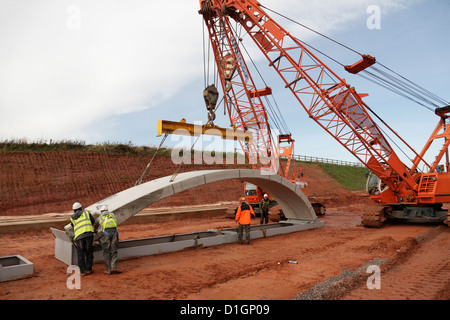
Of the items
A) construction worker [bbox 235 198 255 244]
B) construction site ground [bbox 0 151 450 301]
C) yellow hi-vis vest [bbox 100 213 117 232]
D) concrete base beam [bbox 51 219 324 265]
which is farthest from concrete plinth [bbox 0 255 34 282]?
construction worker [bbox 235 198 255 244]

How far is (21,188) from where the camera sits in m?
23.1

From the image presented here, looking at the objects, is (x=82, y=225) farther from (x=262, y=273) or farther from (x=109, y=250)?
(x=262, y=273)

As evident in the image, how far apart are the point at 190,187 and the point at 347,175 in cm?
4853

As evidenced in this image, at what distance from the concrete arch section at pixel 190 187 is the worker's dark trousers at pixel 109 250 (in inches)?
25.0

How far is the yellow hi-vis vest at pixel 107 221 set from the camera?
7100 millimetres

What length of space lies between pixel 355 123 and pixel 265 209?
6.41m

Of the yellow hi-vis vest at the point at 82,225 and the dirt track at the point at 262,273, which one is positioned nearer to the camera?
the dirt track at the point at 262,273

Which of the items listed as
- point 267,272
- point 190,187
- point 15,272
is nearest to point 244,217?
point 190,187

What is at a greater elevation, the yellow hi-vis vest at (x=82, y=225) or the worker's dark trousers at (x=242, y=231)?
the yellow hi-vis vest at (x=82, y=225)

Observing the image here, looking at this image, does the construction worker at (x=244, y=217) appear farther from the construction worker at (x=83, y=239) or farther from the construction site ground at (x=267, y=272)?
the construction worker at (x=83, y=239)

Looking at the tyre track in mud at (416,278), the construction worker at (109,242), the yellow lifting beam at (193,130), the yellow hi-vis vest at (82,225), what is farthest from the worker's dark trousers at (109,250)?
the tyre track in mud at (416,278)
